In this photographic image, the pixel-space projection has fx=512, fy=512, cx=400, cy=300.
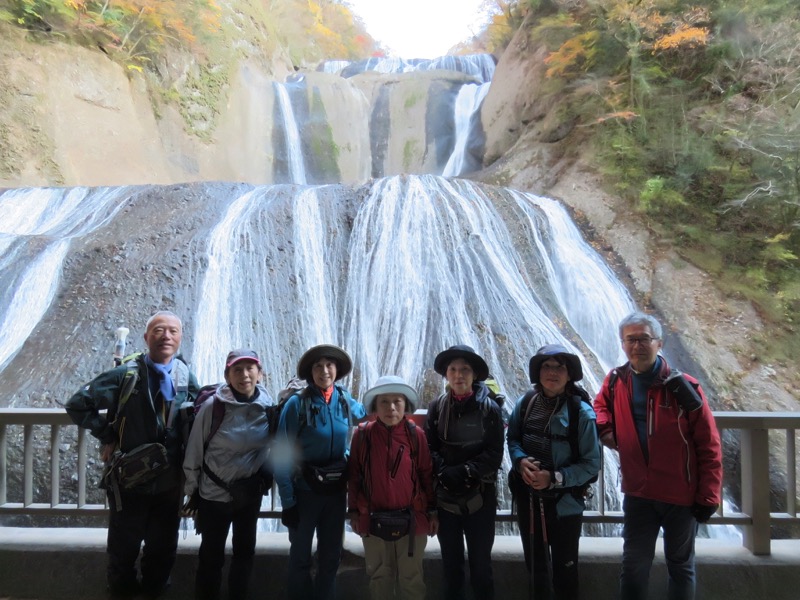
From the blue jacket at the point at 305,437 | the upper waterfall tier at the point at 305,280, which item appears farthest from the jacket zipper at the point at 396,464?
the upper waterfall tier at the point at 305,280

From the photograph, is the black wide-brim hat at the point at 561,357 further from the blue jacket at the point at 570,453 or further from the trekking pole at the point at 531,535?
the trekking pole at the point at 531,535

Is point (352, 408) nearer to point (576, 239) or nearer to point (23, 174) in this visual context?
point (576, 239)

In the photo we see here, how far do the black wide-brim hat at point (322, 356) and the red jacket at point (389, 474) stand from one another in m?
0.40

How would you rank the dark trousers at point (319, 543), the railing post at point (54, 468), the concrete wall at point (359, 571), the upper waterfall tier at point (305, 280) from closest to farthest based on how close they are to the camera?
1. the dark trousers at point (319, 543)
2. the concrete wall at point (359, 571)
3. the railing post at point (54, 468)
4. the upper waterfall tier at point (305, 280)

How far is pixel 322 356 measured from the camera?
292 cm

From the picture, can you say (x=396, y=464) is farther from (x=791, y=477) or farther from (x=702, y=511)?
(x=791, y=477)

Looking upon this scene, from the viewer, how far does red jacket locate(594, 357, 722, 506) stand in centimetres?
Answer: 263

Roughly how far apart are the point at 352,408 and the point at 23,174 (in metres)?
13.2

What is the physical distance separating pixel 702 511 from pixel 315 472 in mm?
2028

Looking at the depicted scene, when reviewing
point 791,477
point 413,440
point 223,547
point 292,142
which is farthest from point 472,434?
point 292,142

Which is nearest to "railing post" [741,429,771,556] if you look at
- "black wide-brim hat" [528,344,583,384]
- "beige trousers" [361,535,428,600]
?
"black wide-brim hat" [528,344,583,384]

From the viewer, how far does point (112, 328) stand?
23.0ft

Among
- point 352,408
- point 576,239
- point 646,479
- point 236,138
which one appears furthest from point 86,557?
point 236,138

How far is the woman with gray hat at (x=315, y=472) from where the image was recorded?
2.80 metres
